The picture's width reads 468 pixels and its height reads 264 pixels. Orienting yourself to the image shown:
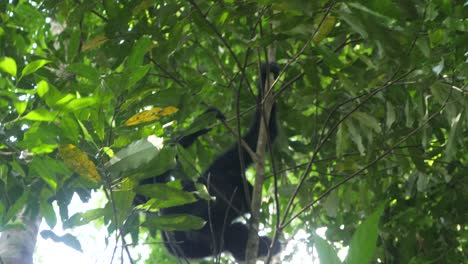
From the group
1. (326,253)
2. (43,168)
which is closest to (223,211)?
(43,168)

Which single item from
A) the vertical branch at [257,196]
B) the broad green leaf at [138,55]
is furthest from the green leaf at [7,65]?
the vertical branch at [257,196]

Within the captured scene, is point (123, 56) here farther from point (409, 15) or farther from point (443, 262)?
point (443, 262)

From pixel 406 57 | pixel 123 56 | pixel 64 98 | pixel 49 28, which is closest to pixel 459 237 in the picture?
pixel 406 57

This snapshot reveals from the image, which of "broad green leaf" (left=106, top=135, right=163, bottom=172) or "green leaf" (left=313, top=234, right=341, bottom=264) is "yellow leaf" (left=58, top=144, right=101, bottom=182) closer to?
"broad green leaf" (left=106, top=135, right=163, bottom=172)

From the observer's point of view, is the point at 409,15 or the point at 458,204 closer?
the point at 409,15

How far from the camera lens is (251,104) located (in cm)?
327

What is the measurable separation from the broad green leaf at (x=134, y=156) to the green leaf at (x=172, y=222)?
29 cm

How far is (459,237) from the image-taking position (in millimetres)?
3322

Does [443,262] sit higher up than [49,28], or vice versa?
[49,28]

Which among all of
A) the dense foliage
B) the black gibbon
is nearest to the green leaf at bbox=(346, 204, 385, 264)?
the dense foliage

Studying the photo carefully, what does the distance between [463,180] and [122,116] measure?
6.52 feet

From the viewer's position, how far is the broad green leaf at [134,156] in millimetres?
1485

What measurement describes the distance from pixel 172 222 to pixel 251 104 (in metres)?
1.59

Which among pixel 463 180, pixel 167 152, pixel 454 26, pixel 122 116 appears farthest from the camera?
pixel 463 180
